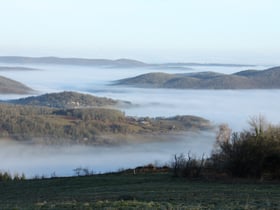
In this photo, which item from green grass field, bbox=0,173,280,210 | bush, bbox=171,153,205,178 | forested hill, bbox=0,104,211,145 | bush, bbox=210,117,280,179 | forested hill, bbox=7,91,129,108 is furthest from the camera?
forested hill, bbox=7,91,129,108

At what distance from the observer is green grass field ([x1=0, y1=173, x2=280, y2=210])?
1797 centimetres

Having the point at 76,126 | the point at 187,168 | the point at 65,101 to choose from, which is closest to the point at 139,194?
the point at 187,168

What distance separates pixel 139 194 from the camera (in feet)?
77.4

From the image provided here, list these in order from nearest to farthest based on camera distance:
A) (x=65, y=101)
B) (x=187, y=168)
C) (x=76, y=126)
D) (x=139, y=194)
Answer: (x=139, y=194) < (x=187, y=168) < (x=76, y=126) < (x=65, y=101)

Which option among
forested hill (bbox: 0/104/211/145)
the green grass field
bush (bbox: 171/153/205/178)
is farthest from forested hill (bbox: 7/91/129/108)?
the green grass field

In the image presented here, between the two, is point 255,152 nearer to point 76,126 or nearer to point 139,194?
point 139,194

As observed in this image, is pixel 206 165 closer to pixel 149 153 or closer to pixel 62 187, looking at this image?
pixel 62 187

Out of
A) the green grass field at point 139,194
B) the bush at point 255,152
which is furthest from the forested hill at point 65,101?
the green grass field at point 139,194

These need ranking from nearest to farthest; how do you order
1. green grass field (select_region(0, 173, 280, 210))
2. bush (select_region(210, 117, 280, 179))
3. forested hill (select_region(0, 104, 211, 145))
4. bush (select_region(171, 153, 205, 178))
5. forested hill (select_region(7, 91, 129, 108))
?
green grass field (select_region(0, 173, 280, 210)) → bush (select_region(210, 117, 280, 179)) → bush (select_region(171, 153, 205, 178)) → forested hill (select_region(0, 104, 211, 145)) → forested hill (select_region(7, 91, 129, 108))

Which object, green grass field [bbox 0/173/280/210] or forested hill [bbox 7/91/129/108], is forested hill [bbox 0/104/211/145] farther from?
green grass field [bbox 0/173/280/210]

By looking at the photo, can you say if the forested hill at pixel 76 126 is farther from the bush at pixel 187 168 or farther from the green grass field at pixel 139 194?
the green grass field at pixel 139 194

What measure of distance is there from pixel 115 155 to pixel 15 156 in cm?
1843

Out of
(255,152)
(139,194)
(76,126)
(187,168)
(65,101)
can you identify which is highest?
(255,152)

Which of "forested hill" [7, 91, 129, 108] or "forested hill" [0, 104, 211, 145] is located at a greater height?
"forested hill" [7, 91, 129, 108]
